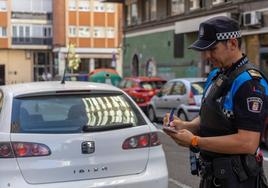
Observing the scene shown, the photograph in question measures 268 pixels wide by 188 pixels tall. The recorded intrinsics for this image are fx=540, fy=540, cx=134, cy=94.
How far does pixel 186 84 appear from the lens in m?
15.6

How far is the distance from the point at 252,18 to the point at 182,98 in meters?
8.75

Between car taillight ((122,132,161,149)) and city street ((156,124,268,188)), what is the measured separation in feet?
8.22

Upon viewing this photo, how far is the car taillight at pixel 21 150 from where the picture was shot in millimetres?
4688

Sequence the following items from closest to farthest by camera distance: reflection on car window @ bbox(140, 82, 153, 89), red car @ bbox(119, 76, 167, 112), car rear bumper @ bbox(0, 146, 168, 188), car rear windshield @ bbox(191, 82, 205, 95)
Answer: car rear bumper @ bbox(0, 146, 168, 188)
car rear windshield @ bbox(191, 82, 205, 95)
red car @ bbox(119, 76, 167, 112)
reflection on car window @ bbox(140, 82, 153, 89)

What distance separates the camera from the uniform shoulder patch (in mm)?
2771

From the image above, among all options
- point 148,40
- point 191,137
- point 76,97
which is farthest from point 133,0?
point 191,137

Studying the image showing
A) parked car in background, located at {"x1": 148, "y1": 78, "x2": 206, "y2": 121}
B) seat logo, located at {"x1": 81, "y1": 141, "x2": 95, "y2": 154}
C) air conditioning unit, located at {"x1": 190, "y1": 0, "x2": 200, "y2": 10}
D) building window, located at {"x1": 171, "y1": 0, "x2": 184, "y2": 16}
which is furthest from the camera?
building window, located at {"x1": 171, "y1": 0, "x2": 184, "y2": 16}

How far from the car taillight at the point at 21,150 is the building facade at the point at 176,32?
59.3 feet

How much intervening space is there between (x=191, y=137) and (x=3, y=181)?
2326 millimetres

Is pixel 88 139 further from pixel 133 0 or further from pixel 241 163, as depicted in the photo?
pixel 133 0

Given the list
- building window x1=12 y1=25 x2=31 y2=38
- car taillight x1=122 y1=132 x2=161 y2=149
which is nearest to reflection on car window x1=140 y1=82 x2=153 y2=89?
car taillight x1=122 y1=132 x2=161 y2=149

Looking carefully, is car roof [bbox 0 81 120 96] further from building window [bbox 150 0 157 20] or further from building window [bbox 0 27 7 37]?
building window [bbox 0 27 7 37]

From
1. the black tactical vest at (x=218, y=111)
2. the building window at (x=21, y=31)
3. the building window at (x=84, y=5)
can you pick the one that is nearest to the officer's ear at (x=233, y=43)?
the black tactical vest at (x=218, y=111)

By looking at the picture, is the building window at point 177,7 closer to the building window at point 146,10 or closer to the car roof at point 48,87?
the building window at point 146,10
